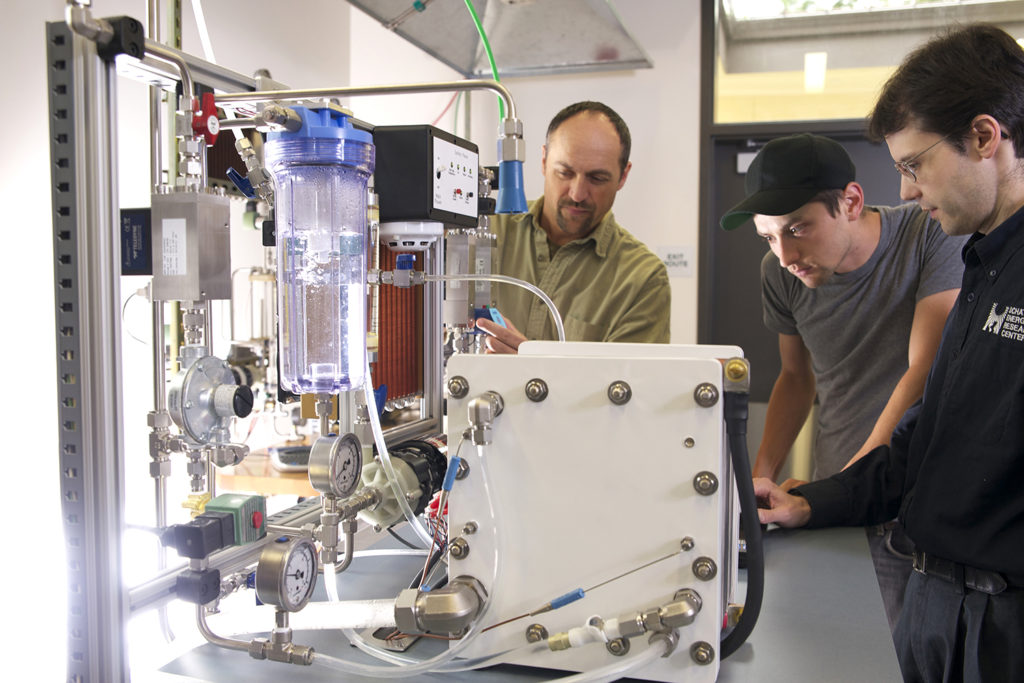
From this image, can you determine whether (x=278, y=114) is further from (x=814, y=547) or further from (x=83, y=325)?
(x=814, y=547)

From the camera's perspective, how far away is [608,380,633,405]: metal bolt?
0.74m

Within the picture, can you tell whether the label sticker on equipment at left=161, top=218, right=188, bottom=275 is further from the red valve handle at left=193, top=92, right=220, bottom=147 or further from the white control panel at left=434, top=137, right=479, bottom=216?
the white control panel at left=434, top=137, right=479, bottom=216

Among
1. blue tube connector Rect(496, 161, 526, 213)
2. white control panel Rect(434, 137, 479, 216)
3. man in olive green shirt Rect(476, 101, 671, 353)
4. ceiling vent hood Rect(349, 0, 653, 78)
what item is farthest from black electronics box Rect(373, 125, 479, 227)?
ceiling vent hood Rect(349, 0, 653, 78)

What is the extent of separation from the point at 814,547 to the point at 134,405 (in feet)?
7.33

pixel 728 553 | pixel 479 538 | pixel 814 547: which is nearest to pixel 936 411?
pixel 814 547

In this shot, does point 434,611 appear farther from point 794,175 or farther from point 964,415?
point 794,175

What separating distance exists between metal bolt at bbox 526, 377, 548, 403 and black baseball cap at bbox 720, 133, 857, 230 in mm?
972

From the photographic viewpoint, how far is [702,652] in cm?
75

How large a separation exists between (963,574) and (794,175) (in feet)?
2.72

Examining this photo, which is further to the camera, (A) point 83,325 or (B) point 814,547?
(B) point 814,547

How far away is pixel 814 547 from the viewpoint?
1214mm

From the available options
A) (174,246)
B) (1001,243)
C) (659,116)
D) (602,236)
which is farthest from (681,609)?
(659,116)

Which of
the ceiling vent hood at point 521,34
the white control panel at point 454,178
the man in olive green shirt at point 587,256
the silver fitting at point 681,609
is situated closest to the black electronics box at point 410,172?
the white control panel at point 454,178

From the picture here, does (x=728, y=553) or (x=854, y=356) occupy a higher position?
(x=854, y=356)
